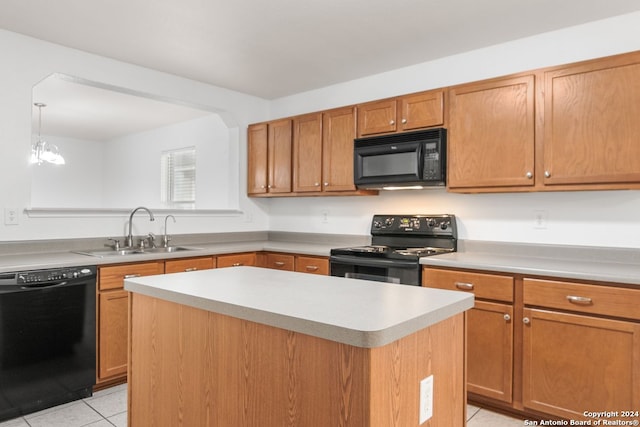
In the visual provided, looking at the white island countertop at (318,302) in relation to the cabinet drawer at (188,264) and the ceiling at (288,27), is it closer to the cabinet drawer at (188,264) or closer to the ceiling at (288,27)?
the cabinet drawer at (188,264)

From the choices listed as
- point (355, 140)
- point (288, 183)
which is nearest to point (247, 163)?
point (288, 183)

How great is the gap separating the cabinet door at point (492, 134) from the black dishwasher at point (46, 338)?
2568mm

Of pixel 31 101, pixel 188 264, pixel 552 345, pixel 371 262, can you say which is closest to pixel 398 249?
pixel 371 262

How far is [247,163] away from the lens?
4551mm

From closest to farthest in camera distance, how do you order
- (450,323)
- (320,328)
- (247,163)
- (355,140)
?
(320,328)
(450,323)
(355,140)
(247,163)

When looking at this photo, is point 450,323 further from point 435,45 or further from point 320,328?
point 435,45

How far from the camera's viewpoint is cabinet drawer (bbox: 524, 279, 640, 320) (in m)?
2.12

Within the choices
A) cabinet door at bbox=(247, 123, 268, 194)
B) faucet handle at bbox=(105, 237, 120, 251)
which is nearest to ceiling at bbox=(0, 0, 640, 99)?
cabinet door at bbox=(247, 123, 268, 194)

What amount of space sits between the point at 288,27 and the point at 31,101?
1893 mm

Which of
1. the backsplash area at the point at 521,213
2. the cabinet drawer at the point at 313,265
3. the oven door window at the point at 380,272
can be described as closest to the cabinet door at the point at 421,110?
the backsplash area at the point at 521,213

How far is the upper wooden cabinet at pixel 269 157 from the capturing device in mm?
4152

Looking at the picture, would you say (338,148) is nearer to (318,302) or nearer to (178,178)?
(318,302)

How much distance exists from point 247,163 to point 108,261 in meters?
1.98

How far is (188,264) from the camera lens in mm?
3342
